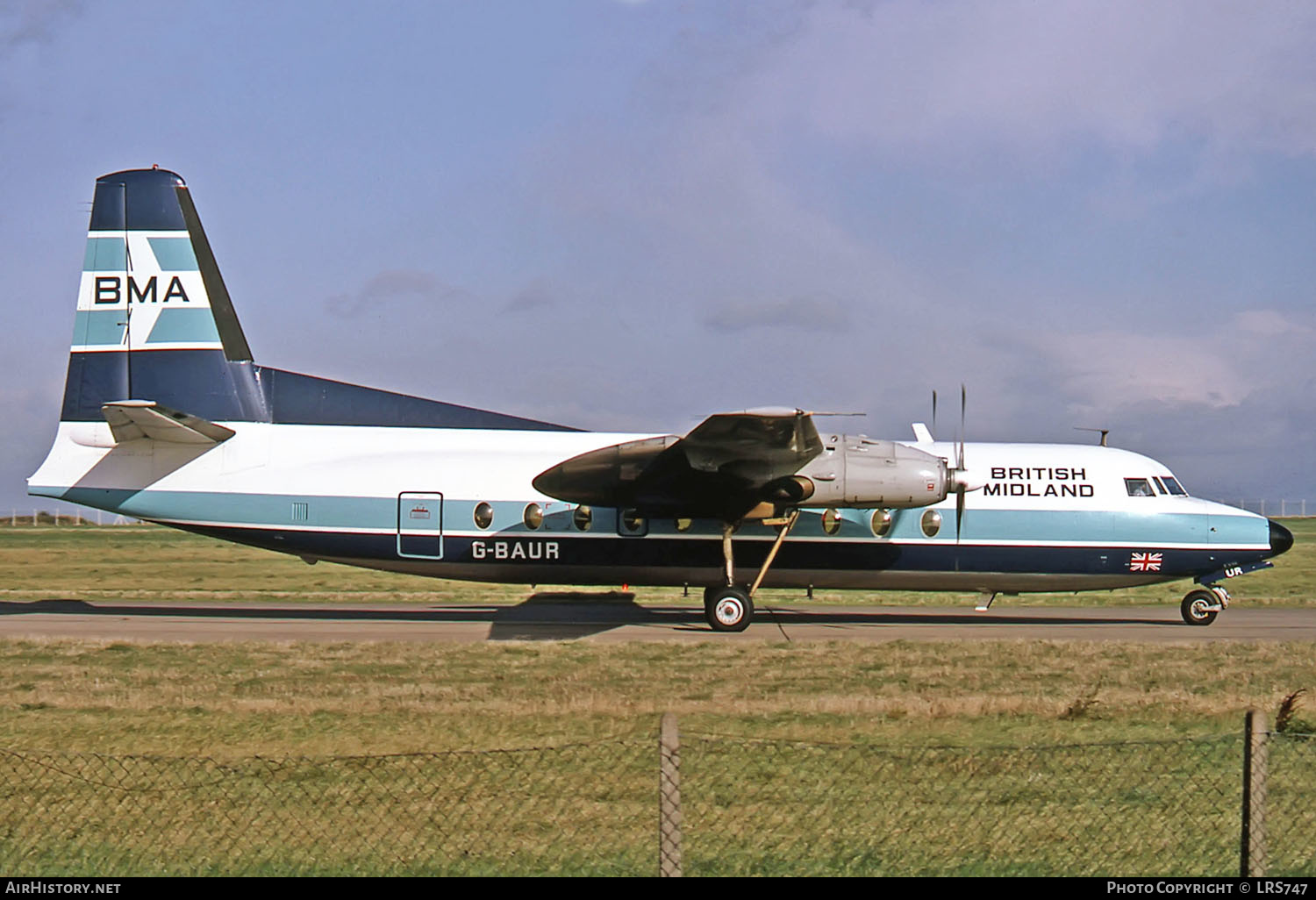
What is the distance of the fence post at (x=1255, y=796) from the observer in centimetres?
604

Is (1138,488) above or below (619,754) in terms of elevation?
above

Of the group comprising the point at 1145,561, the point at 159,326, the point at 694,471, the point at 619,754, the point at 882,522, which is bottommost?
the point at 619,754

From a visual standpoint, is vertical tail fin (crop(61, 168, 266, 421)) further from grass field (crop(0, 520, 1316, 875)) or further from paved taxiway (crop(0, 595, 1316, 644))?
grass field (crop(0, 520, 1316, 875))

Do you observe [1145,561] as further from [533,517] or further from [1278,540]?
[533,517]

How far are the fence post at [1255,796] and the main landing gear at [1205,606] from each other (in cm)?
1741

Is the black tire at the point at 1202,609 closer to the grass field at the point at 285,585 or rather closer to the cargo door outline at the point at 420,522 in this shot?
the grass field at the point at 285,585

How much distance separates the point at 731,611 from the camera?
20312mm

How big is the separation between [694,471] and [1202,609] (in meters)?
10.4

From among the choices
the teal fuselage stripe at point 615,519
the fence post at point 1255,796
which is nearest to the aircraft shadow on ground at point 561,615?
the teal fuselage stripe at point 615,519

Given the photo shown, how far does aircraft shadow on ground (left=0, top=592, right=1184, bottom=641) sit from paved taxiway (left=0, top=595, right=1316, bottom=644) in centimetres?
3

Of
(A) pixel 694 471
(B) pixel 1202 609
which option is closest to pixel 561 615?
(A) pixel 694 471

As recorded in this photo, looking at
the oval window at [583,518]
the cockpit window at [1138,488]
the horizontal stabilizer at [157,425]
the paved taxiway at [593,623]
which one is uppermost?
the horizontal stabilizer at [157,425]

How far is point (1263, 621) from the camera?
23.1 meters
